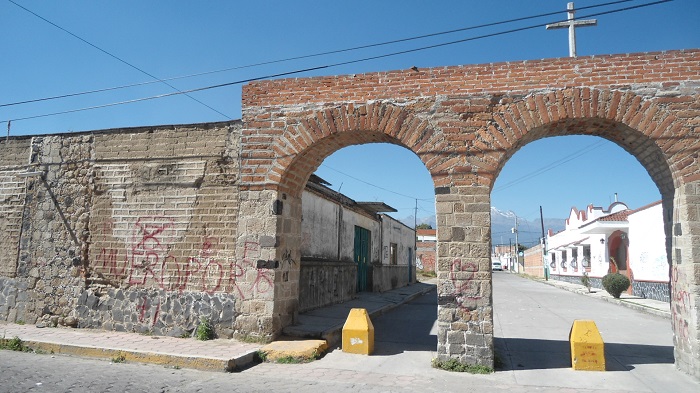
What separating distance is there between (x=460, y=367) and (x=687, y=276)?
351 centimetres

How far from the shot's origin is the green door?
1823cm

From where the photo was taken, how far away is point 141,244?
30.4ft

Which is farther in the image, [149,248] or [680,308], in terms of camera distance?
[149,248]

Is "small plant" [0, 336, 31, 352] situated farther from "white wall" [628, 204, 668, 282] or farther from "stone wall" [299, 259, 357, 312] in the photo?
"white wall" [628, 204, 668, 282]

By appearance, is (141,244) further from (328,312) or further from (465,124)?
(465,124)

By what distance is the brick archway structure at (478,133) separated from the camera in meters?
7.02

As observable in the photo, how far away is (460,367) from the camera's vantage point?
708 centimetres

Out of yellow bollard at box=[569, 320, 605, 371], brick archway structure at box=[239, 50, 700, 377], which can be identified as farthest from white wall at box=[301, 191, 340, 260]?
yellow bollard at box=[569, 320, 605, 371]

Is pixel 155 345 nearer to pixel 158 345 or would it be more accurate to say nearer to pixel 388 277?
pixel 158 345

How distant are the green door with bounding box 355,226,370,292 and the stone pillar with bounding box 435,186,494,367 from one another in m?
10.6

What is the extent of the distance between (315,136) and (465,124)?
259 cm

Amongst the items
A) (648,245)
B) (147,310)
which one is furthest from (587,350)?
(648,245)

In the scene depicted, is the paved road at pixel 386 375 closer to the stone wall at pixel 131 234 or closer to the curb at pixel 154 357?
the curb at pixel 154 357

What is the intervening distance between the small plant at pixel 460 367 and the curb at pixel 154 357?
300 cm
